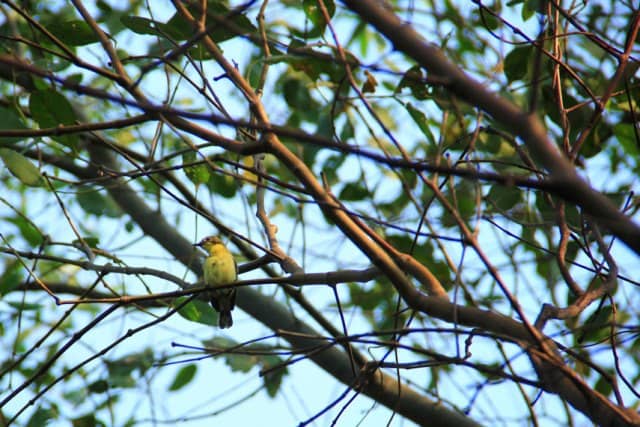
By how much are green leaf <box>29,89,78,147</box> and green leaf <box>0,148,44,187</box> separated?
50cm

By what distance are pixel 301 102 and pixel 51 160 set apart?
4.96 feet

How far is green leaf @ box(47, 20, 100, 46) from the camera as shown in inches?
112

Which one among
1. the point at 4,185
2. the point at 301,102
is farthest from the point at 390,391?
the point at 4,185

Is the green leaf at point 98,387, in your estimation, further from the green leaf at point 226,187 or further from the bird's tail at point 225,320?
the green leaf at point 226,187

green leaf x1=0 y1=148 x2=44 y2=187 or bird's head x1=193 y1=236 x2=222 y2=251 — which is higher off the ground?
bird's head x1=193 y1=236 x2=222 y2=251

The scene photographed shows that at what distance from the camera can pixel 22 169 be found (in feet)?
11.0

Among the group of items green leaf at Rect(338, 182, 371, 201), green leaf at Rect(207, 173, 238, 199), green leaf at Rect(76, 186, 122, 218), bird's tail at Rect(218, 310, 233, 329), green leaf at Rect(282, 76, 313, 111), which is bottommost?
bird's tail at Rect(218, 310, 233, 329)

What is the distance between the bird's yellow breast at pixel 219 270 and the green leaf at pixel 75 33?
1.48m

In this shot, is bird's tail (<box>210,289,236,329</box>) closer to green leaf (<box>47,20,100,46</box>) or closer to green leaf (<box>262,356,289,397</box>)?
green leaf (<box>262,356,289,397</box>)

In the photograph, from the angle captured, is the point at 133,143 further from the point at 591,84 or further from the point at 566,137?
the point at 566,137

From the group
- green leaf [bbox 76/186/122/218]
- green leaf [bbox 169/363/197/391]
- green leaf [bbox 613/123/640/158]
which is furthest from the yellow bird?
green leaf [bbox 613/123/640/158]

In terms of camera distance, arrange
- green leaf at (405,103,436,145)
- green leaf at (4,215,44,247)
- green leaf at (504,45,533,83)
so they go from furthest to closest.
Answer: green leaf at (4,215,44,247) < green leaf at (504,45,533,83) < green leaf at (405,103,436,145)

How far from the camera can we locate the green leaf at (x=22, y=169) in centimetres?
331

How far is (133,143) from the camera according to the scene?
572cm
